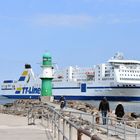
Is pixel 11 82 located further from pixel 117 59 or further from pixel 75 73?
pixel 117 59

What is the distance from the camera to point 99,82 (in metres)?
78.5

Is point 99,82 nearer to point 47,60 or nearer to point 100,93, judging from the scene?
point 100,93

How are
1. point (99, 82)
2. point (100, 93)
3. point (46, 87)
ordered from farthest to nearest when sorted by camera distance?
point (99, 82) < point (100, 93) < point (46, 87)

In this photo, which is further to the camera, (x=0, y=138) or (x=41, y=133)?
(x=41, y=133)

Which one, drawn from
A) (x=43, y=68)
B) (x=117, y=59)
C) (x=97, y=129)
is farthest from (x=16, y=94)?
(x=97, y=129)

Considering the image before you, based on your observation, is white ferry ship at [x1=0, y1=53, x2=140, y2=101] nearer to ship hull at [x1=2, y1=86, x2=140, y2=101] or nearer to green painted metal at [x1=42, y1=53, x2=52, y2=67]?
ship hull at [x1=2, y1=86, x2=140, y2=101]

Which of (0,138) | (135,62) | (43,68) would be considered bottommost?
(0,138)

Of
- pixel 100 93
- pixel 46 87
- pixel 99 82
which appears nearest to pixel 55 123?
pixel 46 87

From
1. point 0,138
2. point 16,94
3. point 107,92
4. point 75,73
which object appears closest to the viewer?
point 0,138

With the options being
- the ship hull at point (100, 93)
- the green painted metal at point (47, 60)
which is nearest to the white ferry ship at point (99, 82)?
the ship hull at point (100, 93)

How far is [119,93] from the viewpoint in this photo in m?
76.1

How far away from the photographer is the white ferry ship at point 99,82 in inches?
3012

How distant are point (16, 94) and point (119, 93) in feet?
69.1

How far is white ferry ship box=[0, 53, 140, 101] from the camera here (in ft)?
251
